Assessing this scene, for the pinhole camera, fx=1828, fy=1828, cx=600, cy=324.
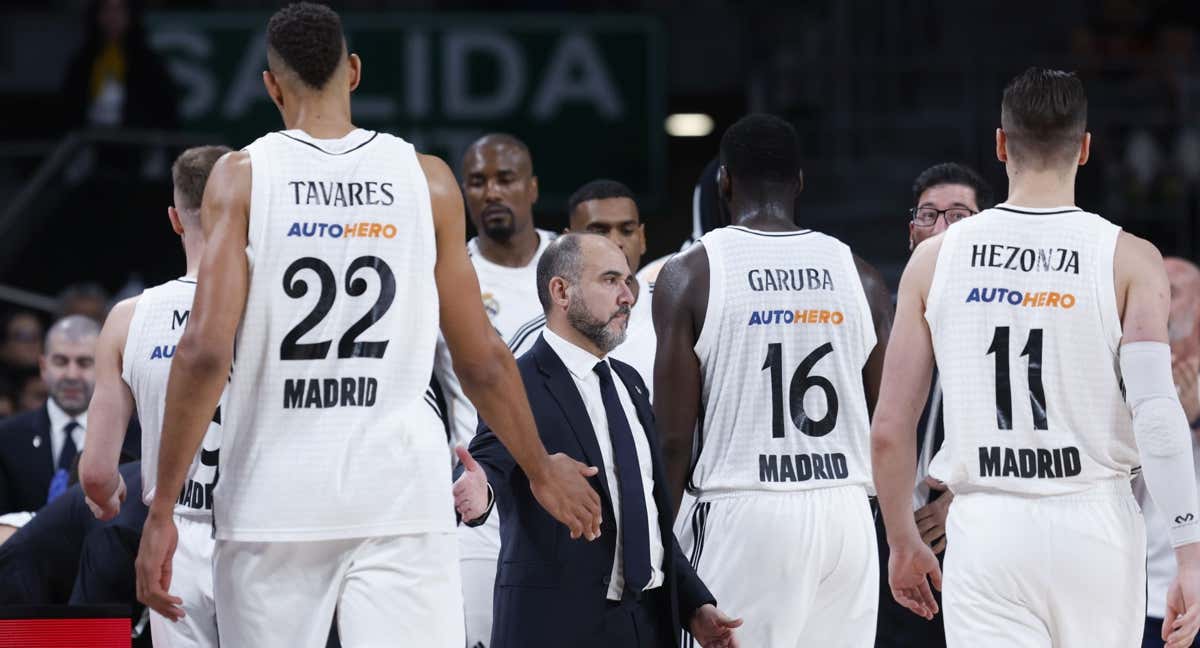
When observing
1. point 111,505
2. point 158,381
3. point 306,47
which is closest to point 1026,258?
point 306,47

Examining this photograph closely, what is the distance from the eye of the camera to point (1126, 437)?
472cm

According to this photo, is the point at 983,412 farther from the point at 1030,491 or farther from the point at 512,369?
the point at 512,369

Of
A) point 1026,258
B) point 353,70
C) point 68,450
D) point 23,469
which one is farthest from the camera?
point 68,450

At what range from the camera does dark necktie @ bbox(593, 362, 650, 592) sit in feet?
17.5

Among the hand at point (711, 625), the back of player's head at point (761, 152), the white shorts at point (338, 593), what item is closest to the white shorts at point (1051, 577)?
the hand at point (711, 625)

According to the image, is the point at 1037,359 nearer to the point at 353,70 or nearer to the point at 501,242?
the point at 353,70

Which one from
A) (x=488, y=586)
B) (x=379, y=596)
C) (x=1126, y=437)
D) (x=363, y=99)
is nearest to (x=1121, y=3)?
(x=363, y=99)

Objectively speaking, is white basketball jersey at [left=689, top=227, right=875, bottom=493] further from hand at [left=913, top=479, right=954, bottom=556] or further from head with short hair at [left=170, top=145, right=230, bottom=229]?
head with short hair at [left=170, top=145, right=230, bottom=229]

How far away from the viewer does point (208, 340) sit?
423cm

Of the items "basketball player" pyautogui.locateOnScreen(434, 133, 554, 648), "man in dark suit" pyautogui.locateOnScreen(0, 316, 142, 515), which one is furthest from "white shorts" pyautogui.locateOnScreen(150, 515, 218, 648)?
"man in dark suit" pyautogui.locateOnScreen(0, 316, 142, 515)

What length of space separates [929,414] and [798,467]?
1.27 metres

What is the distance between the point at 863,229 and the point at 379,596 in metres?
9.58

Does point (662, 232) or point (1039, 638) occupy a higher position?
point (662, 232)

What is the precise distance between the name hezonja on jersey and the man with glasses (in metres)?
1.90
